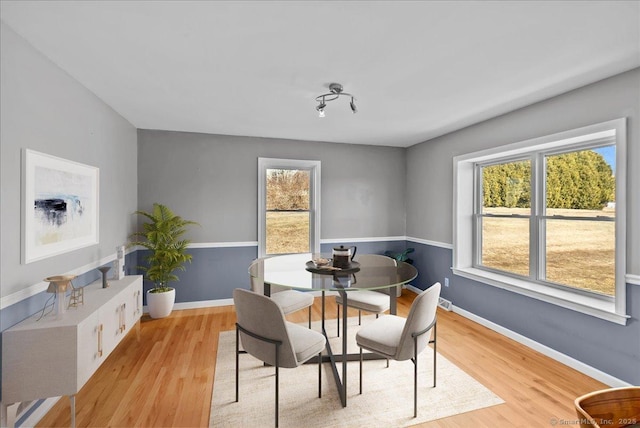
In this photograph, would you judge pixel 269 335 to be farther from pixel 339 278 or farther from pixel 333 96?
pixel 333 96

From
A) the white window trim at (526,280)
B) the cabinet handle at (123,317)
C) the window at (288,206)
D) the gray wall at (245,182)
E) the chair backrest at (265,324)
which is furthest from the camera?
the window at (288,206)

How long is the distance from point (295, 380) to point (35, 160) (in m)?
2.49

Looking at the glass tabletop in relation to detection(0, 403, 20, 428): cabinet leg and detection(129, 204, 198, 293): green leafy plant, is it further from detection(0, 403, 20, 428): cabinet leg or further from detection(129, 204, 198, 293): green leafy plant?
detection(0, 403, 20, 428): cabinet leg

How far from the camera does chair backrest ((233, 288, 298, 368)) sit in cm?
182

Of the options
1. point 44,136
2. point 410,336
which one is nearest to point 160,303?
point 44,136

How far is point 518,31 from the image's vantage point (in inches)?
70.0

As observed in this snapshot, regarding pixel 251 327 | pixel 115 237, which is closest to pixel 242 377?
pixel 251 327

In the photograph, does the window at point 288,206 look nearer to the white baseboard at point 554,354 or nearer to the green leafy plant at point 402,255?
the green leafy plant at point 402,255

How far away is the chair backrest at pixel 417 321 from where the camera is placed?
6.31 ft

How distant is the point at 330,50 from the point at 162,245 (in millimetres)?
3069

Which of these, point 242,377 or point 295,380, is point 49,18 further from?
A: point 295,380

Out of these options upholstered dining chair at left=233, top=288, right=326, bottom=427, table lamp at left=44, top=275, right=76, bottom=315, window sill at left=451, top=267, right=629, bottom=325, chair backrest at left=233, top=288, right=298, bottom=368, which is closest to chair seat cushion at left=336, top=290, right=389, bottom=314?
upholstered dining chair at left=233, top=288, right=326, bottom=427

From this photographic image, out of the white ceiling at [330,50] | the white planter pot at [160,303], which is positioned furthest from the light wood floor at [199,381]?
the white ceiling at [330,50]

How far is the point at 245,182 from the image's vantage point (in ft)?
Answer: 14.5
